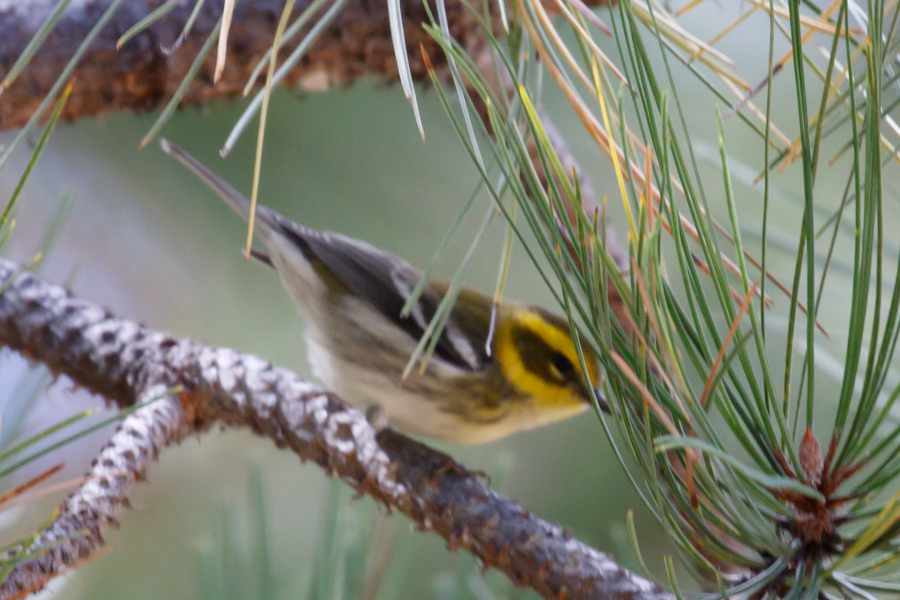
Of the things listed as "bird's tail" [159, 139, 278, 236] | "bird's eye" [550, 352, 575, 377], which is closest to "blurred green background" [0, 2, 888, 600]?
"bird's tail" [159, 139, 278, 236]

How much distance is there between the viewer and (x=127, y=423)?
0.58m

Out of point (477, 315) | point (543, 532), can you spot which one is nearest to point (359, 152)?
point (477, 315)

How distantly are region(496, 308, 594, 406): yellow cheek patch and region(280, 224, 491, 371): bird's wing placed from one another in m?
0.03

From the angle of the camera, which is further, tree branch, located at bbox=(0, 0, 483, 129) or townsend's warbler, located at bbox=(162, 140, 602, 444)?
townsend's warbler, located at bbox=(162, 140, 602, 444)

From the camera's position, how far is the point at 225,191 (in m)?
0.84

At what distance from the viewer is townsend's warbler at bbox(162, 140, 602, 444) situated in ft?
2.98

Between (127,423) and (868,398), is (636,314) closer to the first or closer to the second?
(868,398)

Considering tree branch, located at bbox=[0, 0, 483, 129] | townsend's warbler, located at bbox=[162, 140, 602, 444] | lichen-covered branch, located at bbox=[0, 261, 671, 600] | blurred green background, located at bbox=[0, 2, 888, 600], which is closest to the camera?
lichen-covered branch, located at bbox=[0, 261, 671, 600]

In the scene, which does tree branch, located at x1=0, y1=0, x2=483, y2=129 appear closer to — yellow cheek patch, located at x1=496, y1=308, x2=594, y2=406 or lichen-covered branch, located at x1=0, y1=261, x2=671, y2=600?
lichen-covered branch, located at x1=0, y1=261, x2=671, y2=600

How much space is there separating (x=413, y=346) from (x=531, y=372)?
15cm

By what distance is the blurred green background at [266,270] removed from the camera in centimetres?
103

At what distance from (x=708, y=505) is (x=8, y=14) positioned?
729 millimetres

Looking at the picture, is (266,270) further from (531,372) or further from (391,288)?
(531,372)

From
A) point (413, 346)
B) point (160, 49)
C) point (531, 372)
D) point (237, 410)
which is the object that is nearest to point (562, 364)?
point (531, 372)
